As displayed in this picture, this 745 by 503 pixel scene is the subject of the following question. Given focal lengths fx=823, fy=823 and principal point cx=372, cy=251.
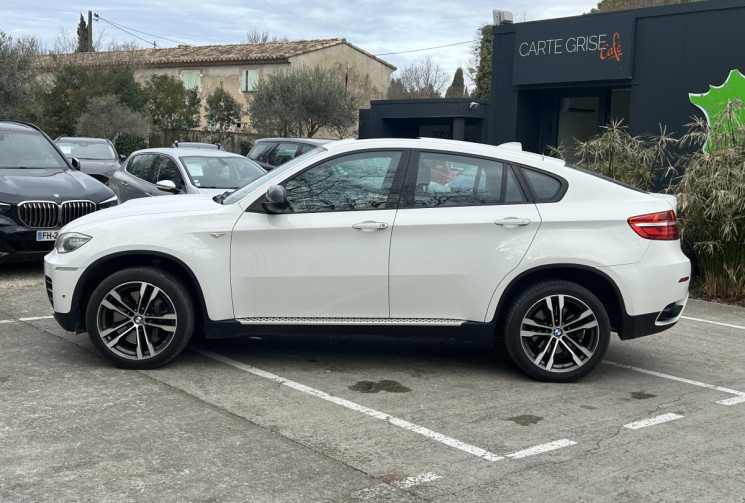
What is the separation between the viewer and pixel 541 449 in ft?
14.9

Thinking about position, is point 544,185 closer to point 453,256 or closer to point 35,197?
point 453,256

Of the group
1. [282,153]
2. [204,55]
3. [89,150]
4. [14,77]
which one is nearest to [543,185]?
[282,153]

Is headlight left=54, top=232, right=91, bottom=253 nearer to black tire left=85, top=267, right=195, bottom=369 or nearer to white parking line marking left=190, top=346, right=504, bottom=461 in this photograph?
black tire left=85, top=267, right=195, bottom=369

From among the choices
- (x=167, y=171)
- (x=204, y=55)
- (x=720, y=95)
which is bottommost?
(x=167, y=171)

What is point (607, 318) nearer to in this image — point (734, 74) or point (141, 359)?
point (141, 359)

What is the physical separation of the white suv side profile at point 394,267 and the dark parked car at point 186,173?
5.24 metres

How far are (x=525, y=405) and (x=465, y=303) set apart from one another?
84cm

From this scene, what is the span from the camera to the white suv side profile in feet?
18.8

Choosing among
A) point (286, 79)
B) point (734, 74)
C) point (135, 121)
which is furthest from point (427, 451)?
point (135, 121)

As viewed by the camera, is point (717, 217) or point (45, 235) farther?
point (717, 217)

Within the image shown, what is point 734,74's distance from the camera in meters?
14.1

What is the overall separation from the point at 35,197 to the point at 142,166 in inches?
128

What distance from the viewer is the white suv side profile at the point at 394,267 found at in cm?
574

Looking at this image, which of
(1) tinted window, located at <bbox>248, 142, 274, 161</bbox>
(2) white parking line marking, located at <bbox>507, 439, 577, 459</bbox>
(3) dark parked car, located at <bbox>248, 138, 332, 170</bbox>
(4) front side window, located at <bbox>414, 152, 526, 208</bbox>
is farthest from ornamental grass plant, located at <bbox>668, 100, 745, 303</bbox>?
(1) tinted window, located at <bbox>248, 142, 274, 161</bbox>
